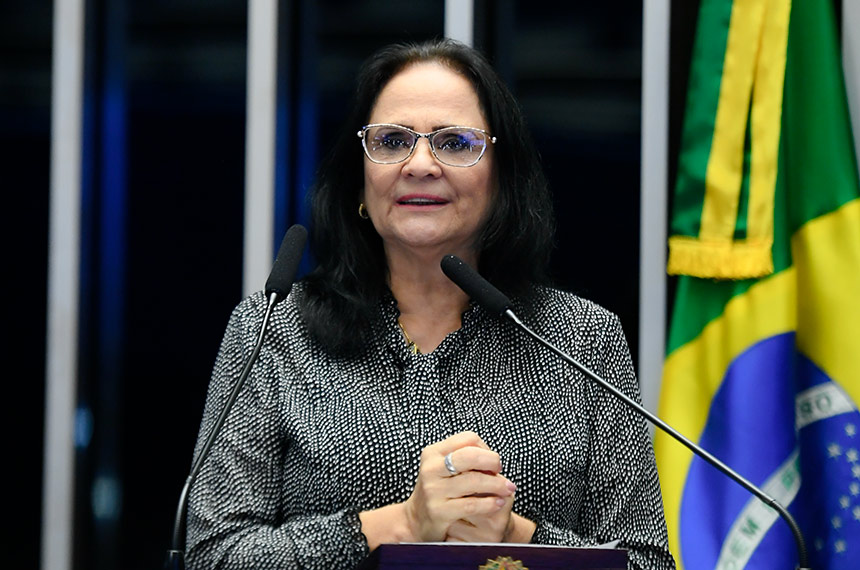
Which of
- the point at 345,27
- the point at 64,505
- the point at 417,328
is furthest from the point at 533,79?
the point at 64,505

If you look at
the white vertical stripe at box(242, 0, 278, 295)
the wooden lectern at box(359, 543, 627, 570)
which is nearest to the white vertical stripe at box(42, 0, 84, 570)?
the white vertical stripe at box(242, 0, 278, 295)

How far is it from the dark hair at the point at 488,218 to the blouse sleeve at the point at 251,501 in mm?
175

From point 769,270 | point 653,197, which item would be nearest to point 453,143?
point 769,270

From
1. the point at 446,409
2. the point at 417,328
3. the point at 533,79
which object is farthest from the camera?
the point at 533,79

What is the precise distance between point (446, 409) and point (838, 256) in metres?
0.97

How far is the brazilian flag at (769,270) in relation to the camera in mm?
2344

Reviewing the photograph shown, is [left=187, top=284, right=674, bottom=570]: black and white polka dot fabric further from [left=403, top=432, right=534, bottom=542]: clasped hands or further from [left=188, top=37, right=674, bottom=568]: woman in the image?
[left=403, top=432, right=534, bottom=542]: clasped hands

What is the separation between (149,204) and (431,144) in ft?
3.99

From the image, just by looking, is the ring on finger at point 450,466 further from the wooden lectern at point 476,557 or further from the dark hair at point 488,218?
the dark hair at point 488,218

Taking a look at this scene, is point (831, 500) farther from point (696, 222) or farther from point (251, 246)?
point (251, 246)

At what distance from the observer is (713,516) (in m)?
2.40

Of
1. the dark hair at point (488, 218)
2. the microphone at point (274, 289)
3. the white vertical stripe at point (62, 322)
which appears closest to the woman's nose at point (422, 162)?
the dark hair at point (488, 218)

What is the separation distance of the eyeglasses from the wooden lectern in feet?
2.54

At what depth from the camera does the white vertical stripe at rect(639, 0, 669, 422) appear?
2.72 metres
